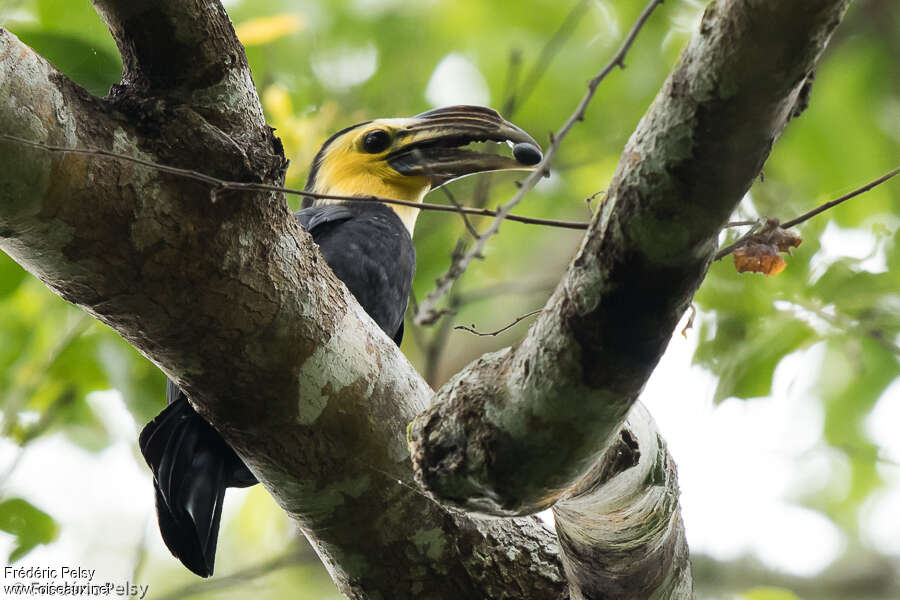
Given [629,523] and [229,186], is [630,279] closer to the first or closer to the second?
[229,186]

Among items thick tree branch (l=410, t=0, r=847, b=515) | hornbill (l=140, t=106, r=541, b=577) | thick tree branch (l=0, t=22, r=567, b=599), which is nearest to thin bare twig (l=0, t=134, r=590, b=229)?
thick tree branch (l=0, t=22, r=567, b=599)

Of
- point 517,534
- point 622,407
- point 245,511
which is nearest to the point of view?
point 622,407

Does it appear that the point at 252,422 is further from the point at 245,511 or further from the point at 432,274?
the point at 245,511

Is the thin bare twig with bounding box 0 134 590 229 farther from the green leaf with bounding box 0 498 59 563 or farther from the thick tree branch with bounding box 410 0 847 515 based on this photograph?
the green leaf with bounding box 0 498 59 563

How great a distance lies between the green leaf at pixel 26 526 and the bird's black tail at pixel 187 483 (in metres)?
0.41

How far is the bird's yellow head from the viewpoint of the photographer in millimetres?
3388

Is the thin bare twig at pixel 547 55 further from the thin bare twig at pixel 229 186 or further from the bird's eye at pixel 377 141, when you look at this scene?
the thin bare twig at pixel 229 186

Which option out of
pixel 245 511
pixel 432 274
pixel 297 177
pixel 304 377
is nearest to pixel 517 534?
pixel 304 377

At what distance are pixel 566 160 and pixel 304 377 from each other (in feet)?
8.46

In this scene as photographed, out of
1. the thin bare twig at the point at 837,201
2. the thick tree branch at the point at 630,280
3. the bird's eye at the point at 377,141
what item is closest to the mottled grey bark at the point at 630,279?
the thick tree branch at the point at 630,280

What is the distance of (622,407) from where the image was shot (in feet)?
4.92

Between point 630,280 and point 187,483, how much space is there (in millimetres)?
1506

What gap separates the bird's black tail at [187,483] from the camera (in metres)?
2.40

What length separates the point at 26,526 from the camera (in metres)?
2.61
